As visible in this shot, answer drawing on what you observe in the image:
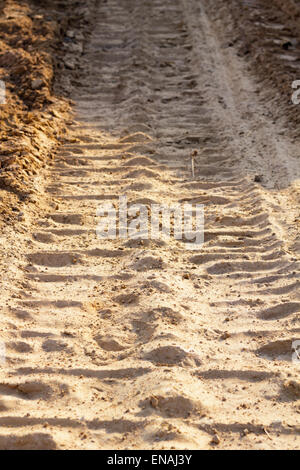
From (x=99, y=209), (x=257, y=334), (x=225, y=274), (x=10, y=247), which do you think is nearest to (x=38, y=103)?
(x=99, y=209)

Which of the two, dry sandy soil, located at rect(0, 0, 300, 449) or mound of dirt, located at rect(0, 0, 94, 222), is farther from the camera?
mound of dirt, located at rect(0, 0, 94, 222)

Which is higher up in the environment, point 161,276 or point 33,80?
point 33,80

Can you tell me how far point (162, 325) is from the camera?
131 inches

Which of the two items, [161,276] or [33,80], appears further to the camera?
[33,80]

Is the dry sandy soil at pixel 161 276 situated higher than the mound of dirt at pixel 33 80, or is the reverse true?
the mound of dirt at pixel 33 80

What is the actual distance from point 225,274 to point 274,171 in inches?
61.8

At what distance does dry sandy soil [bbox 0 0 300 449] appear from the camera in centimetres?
274

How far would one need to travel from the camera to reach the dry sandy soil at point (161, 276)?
2744 mm

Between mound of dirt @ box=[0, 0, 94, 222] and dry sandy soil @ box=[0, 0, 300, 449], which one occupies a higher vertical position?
mound of dirt @ box=[0, 0, 94, 222]

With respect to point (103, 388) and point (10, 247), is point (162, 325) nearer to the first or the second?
point (103, 388)

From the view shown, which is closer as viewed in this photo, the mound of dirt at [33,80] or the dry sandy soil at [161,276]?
the dry sandy soil at [161,276]

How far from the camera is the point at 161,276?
377 cm
